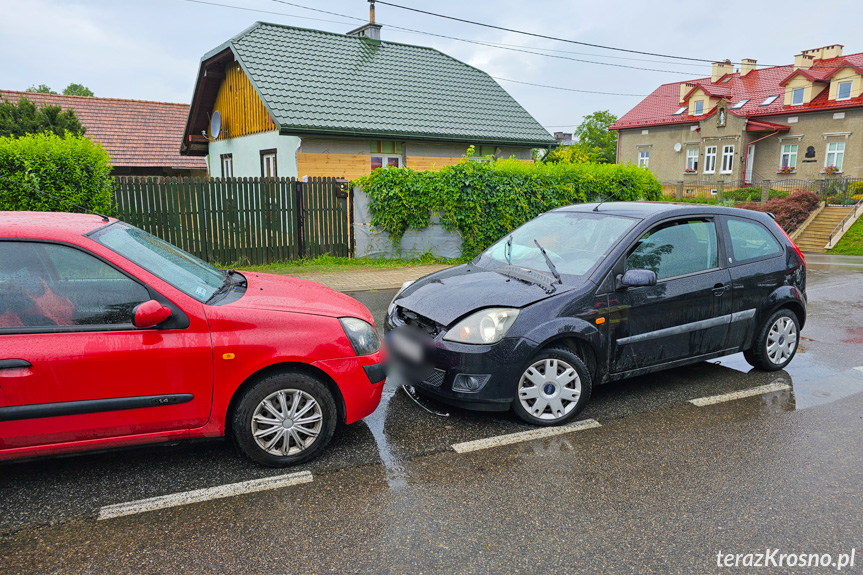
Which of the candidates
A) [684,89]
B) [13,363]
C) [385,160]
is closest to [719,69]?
[684,89]

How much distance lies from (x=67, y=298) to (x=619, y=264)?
386 centimetres

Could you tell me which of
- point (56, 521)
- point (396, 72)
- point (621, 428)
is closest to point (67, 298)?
point (56, 521)

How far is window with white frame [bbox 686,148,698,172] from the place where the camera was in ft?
133

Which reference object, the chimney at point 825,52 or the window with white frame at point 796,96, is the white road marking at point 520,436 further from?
the chimney at point 825,52

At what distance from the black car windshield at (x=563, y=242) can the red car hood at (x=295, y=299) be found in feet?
5.46

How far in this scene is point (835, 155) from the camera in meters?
33.9

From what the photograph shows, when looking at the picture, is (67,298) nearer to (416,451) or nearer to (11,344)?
(11,344)

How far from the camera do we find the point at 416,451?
3953 millimetres

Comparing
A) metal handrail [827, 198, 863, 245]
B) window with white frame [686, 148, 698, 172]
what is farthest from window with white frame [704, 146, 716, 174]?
metal handrail [827, 198, 863, 245]

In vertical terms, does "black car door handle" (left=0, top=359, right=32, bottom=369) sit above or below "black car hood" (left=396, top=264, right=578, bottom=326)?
below

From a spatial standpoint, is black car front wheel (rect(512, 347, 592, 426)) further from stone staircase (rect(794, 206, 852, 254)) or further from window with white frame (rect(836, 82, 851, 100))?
window with white frame (rect(836, 82, 851, 100))

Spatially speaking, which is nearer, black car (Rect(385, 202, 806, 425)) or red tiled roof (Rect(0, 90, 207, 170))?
black car (Rect(385, 202, 806, 425))

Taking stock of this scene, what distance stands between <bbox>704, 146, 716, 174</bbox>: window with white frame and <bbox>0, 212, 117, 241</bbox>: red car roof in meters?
41.7

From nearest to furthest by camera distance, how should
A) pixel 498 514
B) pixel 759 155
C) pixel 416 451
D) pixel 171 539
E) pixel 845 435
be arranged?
pixel 171 539, pixel 498 514, pixel 416 451, pixel 845 435, pixel 759 155
